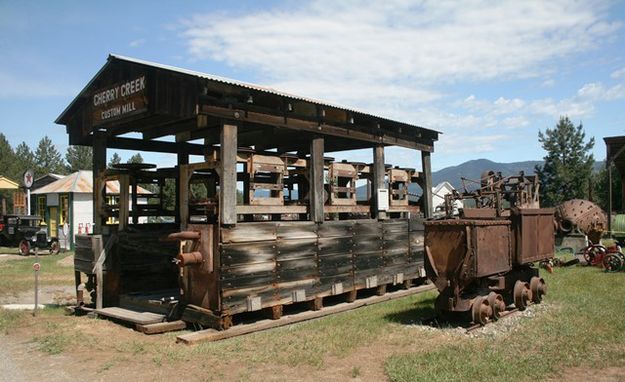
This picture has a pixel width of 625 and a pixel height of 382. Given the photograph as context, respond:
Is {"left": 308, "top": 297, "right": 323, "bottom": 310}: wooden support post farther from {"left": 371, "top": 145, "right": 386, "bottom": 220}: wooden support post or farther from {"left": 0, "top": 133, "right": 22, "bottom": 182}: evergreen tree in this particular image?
{"left": 0, "top": 133, "right": 22, "bottom": 182}: evergreen tree

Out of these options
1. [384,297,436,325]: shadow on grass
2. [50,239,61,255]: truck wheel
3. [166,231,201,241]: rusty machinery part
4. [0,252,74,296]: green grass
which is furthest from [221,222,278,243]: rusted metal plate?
[50,239,61,255]: truck wheel

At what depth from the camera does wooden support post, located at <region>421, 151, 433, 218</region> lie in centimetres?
1582

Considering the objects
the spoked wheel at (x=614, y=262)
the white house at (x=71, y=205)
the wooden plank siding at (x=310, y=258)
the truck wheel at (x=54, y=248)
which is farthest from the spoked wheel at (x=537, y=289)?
the truck wheel at (x=54, y=248)

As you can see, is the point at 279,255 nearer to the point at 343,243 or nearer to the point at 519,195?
the point at 343,243

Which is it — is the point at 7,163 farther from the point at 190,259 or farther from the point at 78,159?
the point at 190,259

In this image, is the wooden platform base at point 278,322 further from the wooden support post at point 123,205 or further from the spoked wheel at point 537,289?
the wooden support post at point 123,205

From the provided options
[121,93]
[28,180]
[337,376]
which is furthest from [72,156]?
[337,376]

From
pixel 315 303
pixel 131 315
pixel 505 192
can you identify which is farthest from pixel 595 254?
pixel 131 315

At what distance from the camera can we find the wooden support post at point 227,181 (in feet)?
31.7

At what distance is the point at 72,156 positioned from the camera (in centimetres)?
9062

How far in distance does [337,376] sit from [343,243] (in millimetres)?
5470

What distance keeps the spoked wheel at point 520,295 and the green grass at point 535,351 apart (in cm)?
55

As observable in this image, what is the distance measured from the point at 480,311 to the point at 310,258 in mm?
3691

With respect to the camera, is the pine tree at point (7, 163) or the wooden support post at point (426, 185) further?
the pine tree at point (7, 163)
